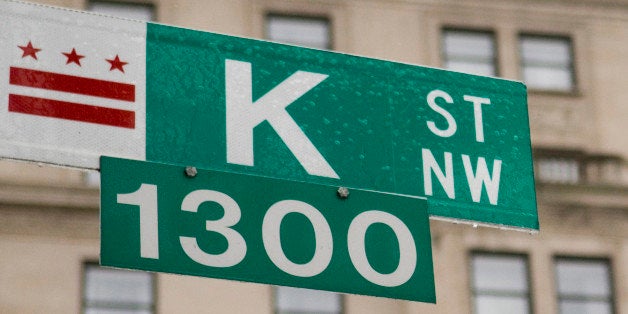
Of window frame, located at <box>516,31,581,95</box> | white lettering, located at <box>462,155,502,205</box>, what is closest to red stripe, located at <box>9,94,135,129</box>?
white lettering, located at <box>462,155,502,205</box>

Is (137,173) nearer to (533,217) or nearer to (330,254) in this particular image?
(330,254)

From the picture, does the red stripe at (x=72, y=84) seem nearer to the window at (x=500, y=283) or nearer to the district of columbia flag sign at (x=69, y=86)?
the district of columbia flag sign at (x=69, y=86)

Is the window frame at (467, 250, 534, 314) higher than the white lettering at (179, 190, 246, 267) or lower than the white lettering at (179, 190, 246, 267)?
higher

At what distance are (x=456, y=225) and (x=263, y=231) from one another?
2141cm

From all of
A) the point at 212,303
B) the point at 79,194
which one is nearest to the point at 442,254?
the point at 212,303

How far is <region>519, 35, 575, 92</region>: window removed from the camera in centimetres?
2845

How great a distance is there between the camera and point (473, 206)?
6438 mm

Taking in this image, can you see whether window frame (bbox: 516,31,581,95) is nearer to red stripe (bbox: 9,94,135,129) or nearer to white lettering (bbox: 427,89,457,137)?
white lettering (bbox: 427,89,457,137)

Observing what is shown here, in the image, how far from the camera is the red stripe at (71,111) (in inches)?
238

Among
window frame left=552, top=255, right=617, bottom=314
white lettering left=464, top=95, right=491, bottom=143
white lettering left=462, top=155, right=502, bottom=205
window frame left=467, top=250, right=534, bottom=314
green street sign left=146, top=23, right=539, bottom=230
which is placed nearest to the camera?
green street sign left=146, top=23, right=539, bottom=230

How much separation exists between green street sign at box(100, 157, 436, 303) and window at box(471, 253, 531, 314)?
67.0 ft

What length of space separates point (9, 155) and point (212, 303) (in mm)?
20041

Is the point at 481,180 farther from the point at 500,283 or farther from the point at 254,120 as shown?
the point at 500,283

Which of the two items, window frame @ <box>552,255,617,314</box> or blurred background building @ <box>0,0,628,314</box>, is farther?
window frame @ <box>552,255,617,314</box>
